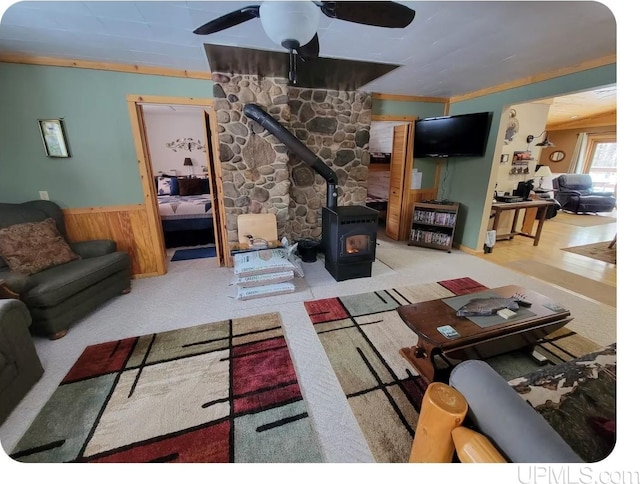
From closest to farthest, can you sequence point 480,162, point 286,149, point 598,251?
1. point 286,149
2. point 480,162
3. point 598,251

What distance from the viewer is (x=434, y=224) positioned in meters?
4.23

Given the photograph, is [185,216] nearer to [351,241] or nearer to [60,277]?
[60,277]

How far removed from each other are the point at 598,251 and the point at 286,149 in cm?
511

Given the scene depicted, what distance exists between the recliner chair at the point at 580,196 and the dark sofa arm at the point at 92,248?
9753mm

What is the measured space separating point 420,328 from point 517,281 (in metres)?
2.35

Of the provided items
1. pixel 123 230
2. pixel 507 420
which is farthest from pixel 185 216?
pixel 507 420

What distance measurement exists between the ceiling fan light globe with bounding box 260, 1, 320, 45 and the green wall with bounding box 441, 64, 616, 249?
3.17 metres

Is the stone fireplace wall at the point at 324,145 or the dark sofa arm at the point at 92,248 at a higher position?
the stone fireplace wall at the point at 324,145

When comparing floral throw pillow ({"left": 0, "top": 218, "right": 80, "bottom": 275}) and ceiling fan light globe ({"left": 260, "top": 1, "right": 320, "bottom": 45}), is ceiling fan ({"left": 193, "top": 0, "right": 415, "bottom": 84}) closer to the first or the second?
ceiling fan light globe ({"left": 260, "top": 1, "right": 320, "bottom": 45})

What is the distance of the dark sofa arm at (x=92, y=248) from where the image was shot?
2.63m

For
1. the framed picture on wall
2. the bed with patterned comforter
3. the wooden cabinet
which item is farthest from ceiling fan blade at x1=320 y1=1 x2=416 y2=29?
the bed with patterned comforter

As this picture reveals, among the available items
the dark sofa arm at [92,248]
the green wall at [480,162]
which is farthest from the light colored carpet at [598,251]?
the dark sofa arm at [92,248]

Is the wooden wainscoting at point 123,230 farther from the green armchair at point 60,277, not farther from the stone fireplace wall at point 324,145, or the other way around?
the stone fireplace wall at point 324,145

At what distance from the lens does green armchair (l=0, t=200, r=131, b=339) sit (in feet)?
6.48
